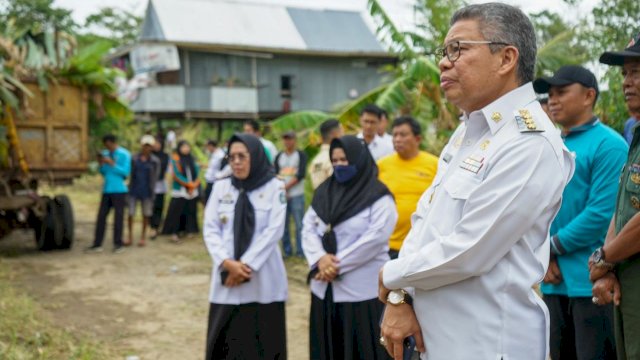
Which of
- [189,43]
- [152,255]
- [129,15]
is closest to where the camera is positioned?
[152,255]

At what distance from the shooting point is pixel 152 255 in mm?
9680

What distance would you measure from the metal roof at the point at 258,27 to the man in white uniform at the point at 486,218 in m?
22.4

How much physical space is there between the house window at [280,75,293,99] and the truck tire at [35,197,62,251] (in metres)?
17.8

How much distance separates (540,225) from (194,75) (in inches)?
953

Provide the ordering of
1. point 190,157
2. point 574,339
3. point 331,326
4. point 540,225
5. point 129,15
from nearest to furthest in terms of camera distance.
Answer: point 540,225
point 574,339
point 331,326
point 190,157
point 129,15

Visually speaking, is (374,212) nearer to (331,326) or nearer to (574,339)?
(331,326)

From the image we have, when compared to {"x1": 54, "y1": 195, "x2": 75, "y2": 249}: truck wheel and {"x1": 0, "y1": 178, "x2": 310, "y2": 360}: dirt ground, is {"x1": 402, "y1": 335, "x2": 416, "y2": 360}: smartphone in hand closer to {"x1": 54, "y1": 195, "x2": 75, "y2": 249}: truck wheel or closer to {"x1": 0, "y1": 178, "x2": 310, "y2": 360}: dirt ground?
{"x1": 0, "y1": 178, "x2": 310, "y2": 360}: dirt ground

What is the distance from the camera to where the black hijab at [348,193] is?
4.06 meters

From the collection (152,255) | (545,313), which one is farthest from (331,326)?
(152,255)

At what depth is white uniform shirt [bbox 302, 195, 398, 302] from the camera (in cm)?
395

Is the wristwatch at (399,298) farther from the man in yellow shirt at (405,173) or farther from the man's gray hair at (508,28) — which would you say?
the man in yellow shirt at (405,173)

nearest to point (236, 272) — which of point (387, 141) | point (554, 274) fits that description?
point (554, 274)

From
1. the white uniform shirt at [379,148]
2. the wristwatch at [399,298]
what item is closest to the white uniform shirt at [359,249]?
the wristwatch at [399,298]

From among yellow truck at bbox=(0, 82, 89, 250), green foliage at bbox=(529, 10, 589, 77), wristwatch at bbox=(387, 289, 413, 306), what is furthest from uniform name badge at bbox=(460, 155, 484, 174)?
yellow truck at bbox=(0, 82, 89, 250)
